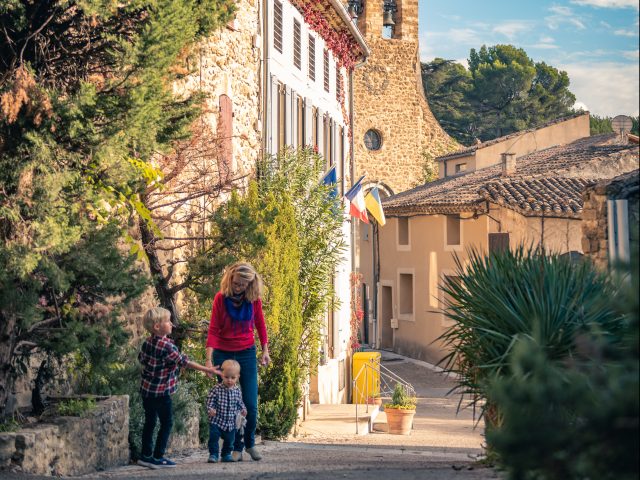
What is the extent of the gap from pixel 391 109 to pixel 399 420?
23761 millimetres

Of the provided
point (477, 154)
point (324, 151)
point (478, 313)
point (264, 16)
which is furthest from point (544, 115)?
point (478, 313)

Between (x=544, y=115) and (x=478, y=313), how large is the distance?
2112 inches

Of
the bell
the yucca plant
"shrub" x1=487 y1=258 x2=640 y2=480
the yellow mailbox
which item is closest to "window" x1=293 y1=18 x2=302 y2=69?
the yellow mailbox

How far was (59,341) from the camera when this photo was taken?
22.9 ft

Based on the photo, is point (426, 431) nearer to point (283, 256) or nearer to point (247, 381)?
point (283, 256)

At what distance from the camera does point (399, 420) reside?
18094mm

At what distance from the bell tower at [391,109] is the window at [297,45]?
2051 centimetres

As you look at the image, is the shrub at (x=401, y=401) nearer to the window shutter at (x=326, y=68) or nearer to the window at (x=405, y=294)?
the window shutter at (x=326, y=68)

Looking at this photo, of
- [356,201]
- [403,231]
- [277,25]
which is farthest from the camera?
[403,231]

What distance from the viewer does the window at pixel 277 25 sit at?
16.6 meters

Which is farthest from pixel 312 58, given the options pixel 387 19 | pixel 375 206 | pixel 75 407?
pixel 387 19

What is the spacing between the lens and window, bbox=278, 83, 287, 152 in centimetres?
1672

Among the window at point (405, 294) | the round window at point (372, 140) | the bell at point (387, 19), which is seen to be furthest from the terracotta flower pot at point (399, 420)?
the bell at point (387, 19)

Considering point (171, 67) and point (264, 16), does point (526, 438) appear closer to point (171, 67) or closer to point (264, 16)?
point (171, 67)
